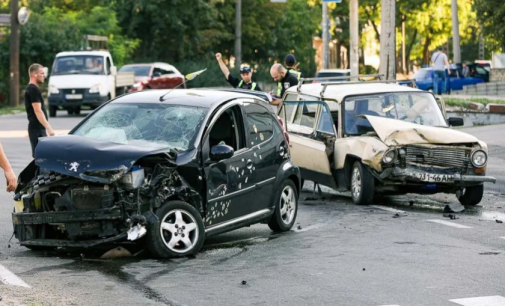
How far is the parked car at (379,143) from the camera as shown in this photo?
47.0 ft

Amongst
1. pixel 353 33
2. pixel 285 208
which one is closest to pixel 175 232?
pixel 285 208

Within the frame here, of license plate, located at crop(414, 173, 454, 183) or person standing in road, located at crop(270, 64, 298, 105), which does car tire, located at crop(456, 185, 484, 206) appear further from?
person standing in road, located at crop(270, 64, 298, 105)

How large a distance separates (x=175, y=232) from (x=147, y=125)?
130 cm

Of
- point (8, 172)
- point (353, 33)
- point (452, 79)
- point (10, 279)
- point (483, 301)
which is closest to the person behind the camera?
point (483, 301)

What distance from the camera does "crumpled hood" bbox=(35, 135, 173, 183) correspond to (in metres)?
9.86

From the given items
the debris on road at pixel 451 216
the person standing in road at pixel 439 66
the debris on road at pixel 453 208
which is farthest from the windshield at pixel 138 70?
the debris on road at pixel 451 216

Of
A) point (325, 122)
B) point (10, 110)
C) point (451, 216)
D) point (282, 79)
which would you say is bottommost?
point (10, 110)

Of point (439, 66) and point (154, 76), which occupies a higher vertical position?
point (439, 66)

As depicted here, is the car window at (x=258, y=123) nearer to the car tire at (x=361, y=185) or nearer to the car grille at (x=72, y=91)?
the car tire at (x=361, y=185)

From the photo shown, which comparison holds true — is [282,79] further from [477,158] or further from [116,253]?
[116,253]

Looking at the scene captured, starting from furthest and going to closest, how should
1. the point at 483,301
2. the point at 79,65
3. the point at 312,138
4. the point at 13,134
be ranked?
the point at 79,65 → the point at 13,134 → the point at 312,138 → the point at 483,301

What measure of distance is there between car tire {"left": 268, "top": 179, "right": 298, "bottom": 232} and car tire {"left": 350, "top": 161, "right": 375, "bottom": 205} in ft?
7.19

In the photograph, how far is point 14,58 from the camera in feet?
143

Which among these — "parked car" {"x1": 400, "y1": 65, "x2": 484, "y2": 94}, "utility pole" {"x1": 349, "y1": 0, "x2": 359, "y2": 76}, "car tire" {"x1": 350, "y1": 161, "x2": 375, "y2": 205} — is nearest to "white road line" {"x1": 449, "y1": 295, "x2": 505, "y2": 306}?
"car tire" {"x1": 350, "y1": 161, "x2": 375, "y2": 205}
